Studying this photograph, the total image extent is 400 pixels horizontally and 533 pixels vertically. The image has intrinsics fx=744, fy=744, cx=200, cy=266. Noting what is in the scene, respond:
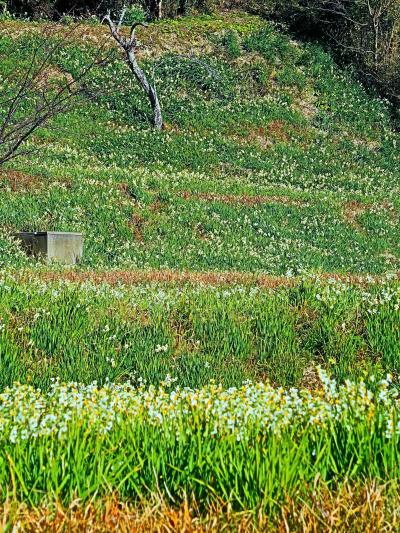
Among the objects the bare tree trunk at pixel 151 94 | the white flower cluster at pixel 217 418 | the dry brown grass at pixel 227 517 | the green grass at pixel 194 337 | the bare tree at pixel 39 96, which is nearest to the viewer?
the dry brown grass at pixel 227 517

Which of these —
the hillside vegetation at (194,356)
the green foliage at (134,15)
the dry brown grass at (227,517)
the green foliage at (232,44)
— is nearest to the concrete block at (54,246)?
the hillside vegetation at (194,356)

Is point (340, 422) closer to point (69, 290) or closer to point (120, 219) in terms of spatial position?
point (69, 290)

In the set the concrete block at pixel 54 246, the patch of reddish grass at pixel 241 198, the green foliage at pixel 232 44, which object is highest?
the green foliage at pixel 232 44

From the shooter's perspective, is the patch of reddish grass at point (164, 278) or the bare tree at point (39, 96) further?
the patch of reddish grass at point (164, 278)

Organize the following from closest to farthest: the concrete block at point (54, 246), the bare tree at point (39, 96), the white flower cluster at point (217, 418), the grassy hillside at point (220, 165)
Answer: the white flower cluster at point (217, 418), the bare tree at point (39, 96), the concrete block at point (54, 246), the grassy hillside at point (220, 165)

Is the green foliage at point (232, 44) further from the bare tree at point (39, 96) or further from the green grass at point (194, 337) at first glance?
the green grass at point (194, 337)

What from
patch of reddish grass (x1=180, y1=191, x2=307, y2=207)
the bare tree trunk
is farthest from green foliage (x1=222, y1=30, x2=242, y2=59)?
patch of reddish grass (x1=180, y1=191, x2=307, y2=207)

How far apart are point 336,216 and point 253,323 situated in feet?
56.5

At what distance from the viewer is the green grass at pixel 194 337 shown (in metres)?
7.77

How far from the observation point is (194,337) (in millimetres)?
8578

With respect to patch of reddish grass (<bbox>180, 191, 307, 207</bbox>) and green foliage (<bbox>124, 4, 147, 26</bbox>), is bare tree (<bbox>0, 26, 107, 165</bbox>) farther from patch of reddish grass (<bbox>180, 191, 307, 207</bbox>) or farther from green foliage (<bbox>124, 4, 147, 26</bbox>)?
green foliage (<bbox>124, 4, 147, 26</bbox>)

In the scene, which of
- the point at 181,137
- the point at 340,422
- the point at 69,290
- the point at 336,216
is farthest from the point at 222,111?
the point at 340,422

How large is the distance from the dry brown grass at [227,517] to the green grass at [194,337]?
14.7ft

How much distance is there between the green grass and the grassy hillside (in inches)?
102
